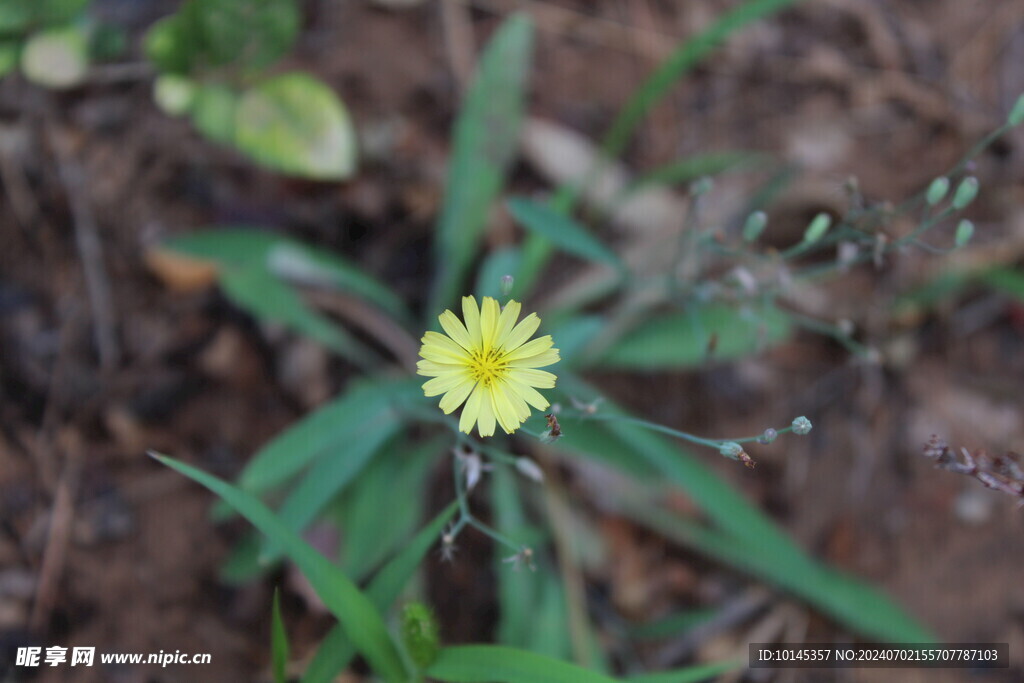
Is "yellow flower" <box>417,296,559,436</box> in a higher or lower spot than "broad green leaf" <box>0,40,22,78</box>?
lower

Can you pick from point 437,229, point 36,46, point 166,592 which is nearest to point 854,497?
point 437,229

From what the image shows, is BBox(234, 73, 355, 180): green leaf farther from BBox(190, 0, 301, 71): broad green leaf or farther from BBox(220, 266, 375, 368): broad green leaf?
BBox(220, 266, 375, 368): broad green leaf

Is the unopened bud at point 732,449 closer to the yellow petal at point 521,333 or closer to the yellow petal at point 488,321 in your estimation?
the yellow petal at point 521,333

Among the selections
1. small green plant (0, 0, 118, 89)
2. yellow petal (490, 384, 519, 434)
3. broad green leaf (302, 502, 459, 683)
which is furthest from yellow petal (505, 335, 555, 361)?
small green plant (0, 0, 118, 89)

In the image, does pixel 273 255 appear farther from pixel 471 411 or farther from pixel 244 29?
pixel 471 411

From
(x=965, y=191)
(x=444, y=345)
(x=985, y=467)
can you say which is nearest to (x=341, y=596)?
(x=444, y=345)

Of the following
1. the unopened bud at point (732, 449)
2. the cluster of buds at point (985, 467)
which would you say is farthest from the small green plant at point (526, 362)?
the cluster of buds at point (985, 467)
